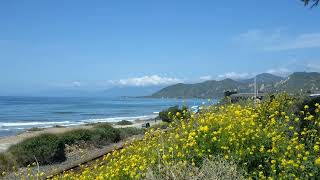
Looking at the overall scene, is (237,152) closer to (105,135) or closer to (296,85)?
(105,135)

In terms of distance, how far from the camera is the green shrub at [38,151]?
1984cm

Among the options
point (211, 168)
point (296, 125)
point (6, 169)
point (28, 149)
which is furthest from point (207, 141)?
point (28, 149)

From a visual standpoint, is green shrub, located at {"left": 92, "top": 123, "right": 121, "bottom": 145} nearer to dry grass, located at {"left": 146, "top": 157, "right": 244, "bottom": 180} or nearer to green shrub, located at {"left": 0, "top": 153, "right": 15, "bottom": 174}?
green shrub, located at {"left": 0, "top": 153, "right": 15, "bottom": 174}

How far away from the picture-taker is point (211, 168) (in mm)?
4945

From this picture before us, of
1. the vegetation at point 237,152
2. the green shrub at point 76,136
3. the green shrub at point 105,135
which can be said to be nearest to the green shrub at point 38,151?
the green shrub at point 76,136

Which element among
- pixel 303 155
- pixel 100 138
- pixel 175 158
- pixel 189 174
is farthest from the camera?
pixel 100 138

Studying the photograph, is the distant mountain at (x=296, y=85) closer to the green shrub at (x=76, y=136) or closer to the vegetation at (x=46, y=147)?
the vegetation at (x=46, y=147)

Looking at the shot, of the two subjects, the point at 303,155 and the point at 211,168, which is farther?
the point at 303,155

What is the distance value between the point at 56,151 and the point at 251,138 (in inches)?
602

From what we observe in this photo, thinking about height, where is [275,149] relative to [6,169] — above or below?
above

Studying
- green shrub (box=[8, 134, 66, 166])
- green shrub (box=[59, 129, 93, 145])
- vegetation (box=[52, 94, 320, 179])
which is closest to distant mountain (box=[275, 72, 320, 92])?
vegetation (box=[52, 94, 320, 179])

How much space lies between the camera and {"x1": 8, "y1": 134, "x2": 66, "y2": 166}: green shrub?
781 inches

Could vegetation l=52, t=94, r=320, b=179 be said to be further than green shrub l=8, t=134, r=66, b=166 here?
No

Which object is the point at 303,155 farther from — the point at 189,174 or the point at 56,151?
the point at 56,151
